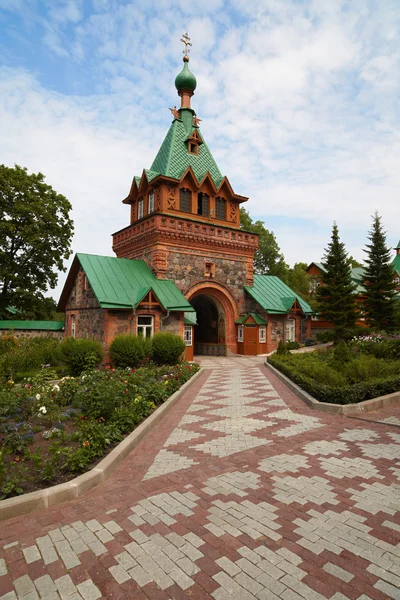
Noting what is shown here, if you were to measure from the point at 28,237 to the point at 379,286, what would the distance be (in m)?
27.5

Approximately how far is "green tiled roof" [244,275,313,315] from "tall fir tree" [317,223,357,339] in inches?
82.3

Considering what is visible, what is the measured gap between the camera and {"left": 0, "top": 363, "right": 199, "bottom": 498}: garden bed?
5.12 metres

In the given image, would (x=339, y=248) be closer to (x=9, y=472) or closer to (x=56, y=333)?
(x=56, y=333)

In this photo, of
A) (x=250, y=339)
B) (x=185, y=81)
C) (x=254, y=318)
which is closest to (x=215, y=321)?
(x=250, y=339)

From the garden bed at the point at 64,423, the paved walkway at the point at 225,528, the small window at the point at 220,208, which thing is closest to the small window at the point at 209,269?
the small window at the point at 220,208

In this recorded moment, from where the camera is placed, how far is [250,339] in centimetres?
2391

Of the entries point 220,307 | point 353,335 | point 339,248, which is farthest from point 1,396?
point 339,248

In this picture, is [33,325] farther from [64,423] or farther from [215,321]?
[64,423]

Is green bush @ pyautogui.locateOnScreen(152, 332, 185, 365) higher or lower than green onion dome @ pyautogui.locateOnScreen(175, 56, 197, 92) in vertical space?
lower

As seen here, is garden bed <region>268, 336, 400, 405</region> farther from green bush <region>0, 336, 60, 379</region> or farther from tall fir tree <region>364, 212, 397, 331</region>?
tall fir tree <region>364, 212, 397, 331</region>

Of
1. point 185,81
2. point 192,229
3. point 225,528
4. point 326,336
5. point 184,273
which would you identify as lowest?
point 225,528

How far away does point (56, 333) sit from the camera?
23.2 metres

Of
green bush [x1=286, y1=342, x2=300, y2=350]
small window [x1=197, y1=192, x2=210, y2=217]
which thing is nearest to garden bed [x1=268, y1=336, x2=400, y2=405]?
green bush [x1=286, y1=342, x2=300, y2=350]

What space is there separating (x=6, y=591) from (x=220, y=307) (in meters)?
21.9
